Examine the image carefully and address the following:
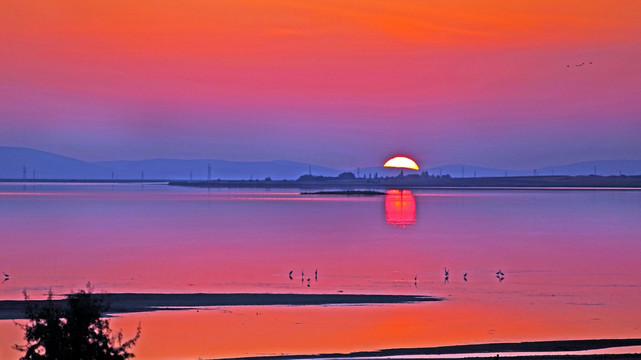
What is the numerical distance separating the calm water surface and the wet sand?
1260 mm

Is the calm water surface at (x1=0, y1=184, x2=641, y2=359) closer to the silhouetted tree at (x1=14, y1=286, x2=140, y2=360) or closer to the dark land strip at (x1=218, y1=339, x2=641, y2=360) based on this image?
the dark land strip at (x1=218, y1=339, x2=641, y2=360)

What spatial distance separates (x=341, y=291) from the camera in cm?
3619

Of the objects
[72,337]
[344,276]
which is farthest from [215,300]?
[72,337]

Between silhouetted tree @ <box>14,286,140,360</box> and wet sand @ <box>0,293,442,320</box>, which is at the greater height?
silhouetted tree @ <box>14,286,140,360</box>

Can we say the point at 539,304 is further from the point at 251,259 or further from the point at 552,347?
the point at 251,259

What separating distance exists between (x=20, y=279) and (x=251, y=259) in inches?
548

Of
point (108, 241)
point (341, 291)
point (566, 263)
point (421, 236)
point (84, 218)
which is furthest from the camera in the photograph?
point (84, 218)

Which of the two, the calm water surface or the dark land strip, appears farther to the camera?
the calm water surface

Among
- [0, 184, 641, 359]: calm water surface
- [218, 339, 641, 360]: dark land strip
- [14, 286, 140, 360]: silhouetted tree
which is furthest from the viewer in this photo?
[0, 184, 641, 359]: calm water surface

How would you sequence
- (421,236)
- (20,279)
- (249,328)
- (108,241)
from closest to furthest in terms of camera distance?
(249,328) < (20,279) < (108,241) < (421,236)

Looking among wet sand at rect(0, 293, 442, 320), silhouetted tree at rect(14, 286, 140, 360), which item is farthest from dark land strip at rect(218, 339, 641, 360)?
silhouetted tree at rect(14, 286, 140, 360)

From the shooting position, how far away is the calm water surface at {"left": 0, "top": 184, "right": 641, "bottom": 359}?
26.5 meters

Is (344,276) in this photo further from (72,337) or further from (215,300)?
(72,337)

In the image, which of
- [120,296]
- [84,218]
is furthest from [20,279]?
[84,218]
